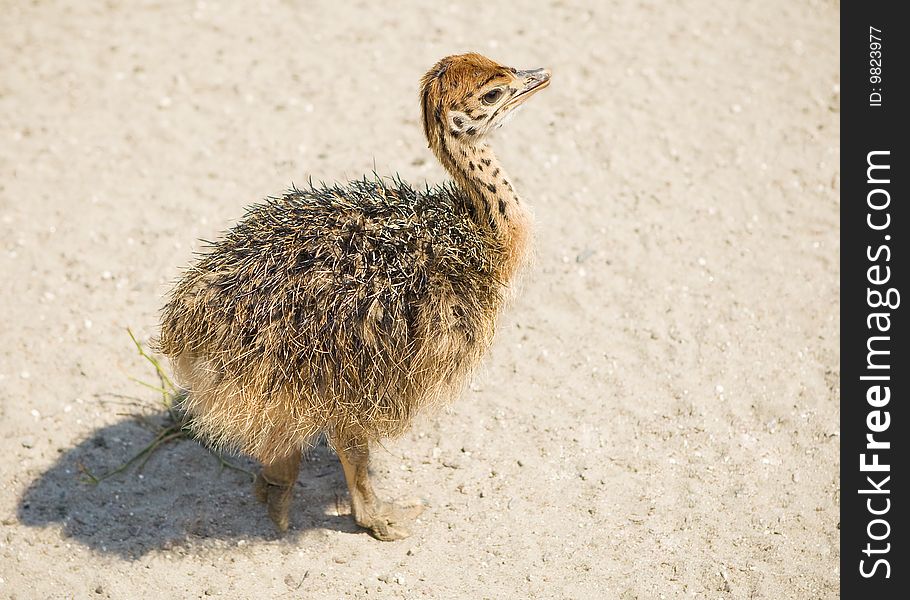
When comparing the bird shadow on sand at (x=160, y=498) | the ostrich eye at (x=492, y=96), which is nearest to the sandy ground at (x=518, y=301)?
the bird shadow on sand at (x=160, y=498)

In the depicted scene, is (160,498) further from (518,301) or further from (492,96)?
(492,96)

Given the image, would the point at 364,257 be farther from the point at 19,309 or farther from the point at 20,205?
the point at 20,205

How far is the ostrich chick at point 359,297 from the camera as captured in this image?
4.26 m

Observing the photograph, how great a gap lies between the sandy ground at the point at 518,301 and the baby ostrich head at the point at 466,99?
1389 mm

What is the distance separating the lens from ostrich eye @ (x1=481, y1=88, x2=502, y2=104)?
4680mm

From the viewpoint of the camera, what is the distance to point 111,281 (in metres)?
6.53

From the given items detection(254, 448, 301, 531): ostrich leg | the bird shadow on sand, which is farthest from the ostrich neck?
the bird shadow on sand

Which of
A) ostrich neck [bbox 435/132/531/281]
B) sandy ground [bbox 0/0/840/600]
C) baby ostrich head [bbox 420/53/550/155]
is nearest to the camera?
baby ostrich head [bbox 420/53/550/155]

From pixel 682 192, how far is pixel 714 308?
1.14 m

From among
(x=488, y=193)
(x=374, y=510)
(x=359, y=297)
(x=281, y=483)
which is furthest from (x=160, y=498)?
(x=488, y=193)

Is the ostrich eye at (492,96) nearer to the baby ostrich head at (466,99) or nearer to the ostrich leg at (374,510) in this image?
the baby ostrich head at (466,99)

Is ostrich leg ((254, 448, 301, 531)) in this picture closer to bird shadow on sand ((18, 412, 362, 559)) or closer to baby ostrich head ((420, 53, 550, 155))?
bird shadow on sand ((18, 412, 362, 559))

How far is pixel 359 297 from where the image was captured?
13.9 feet

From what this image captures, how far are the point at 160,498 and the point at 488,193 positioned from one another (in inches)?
95.0
